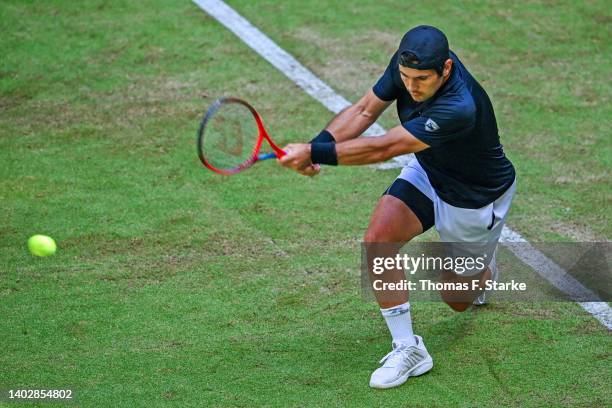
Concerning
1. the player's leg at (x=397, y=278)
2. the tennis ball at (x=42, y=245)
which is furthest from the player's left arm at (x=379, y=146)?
the tennis ball at (x=42, y=245)

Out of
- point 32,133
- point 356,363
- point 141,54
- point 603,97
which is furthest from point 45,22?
point 356,363

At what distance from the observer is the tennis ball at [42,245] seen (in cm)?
727

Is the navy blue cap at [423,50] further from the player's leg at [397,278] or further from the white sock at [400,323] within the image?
the white sock at [400,323]

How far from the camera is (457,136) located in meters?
5.90

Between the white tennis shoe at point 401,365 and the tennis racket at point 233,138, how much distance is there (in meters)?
1.39

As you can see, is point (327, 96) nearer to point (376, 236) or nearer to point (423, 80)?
point (376, 236)

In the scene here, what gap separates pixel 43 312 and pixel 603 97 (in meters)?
5.91

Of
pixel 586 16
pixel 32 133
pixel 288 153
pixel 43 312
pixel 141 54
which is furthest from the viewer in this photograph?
pixel 586 16

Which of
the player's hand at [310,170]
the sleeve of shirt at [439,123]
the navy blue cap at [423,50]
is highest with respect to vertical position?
the navy blue cap at [423,50]

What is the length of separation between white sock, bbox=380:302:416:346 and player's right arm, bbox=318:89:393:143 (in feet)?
3.57

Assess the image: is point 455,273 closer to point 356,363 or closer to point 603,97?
point 356,363

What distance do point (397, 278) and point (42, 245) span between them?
8.52ft

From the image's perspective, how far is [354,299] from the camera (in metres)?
7.07

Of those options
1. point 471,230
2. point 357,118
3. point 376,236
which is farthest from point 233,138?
point 471,230
